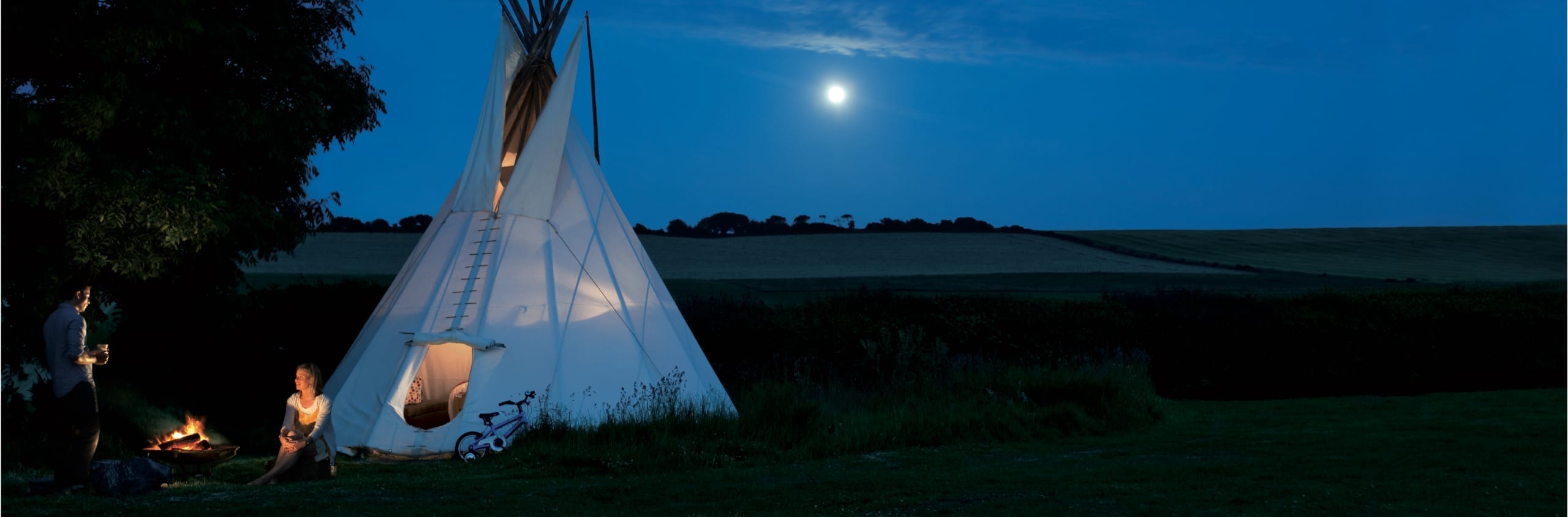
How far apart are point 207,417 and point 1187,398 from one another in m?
12.6

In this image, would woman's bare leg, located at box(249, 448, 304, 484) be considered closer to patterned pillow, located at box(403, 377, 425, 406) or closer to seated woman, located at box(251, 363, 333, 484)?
seated woman, located at box(251, 363, 333, 484)

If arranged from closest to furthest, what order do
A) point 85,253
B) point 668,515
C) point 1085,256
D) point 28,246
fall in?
point 668,515 → point 85,253 → point 28,246 → point 1085,256

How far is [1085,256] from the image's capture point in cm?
3759

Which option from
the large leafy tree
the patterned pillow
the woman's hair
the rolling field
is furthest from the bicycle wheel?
the rolling field

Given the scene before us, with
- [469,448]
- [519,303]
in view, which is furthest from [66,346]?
[519,303]

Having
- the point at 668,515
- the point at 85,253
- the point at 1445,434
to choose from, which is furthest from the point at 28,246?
the point at 1445,434

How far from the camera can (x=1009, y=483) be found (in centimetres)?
862

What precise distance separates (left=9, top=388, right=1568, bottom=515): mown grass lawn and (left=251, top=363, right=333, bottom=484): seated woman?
24cm

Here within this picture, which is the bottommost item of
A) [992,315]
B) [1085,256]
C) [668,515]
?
[668,515]

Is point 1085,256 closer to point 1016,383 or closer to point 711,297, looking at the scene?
point 711,297

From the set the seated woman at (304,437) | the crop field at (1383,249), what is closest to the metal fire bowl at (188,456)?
the seated woman at (304,437)

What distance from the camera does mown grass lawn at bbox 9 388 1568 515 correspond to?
24.2 feet

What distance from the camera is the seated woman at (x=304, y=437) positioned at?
8.59 m

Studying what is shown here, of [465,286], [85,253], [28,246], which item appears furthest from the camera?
[465,286]
